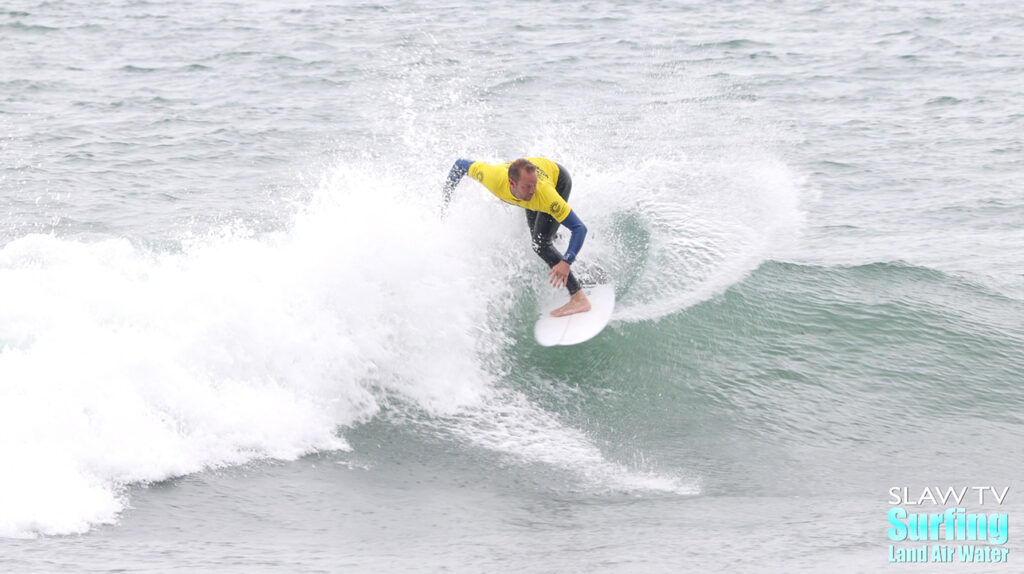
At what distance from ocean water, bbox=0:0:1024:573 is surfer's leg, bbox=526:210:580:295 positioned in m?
0.53

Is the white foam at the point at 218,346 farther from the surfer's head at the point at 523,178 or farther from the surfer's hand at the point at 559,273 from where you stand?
the surfer's head at the point at 523,178

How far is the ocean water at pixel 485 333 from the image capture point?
593cm

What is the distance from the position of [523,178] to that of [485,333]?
1.50 m

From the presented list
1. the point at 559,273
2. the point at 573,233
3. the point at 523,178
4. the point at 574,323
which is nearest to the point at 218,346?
the point at 523,178

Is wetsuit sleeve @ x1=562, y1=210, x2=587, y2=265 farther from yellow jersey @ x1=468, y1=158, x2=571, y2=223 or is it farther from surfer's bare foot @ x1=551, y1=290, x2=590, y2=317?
surfer's bare foot @ x1=551, y1=290, x2=590, y2=317

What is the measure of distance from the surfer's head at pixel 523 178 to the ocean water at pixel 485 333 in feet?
3.65

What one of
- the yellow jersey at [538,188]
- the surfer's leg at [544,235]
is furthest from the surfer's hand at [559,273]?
the yellow jersey at [538,188]

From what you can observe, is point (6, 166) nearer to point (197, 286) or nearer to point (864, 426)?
point (197, 286)

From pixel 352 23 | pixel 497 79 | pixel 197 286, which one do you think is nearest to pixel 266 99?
pixel 497 79

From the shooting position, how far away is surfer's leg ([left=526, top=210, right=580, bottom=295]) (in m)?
8.40

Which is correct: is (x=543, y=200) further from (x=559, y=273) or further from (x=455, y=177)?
(x=455, y=177)

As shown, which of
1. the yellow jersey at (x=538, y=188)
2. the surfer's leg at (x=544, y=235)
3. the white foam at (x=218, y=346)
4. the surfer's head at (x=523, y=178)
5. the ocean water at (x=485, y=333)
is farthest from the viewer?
the surfer's leg at (x=544, y=235)

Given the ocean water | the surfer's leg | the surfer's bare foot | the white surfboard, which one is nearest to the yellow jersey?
the surfer's leg

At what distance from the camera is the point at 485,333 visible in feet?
28.2
